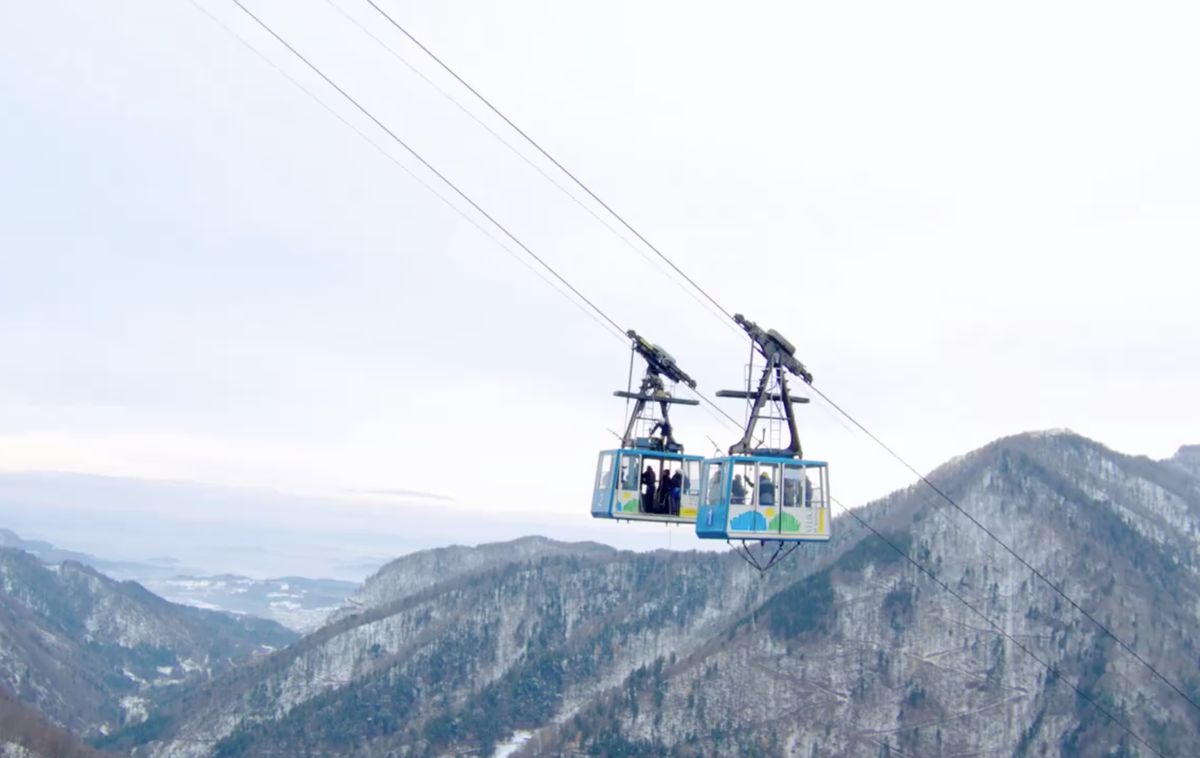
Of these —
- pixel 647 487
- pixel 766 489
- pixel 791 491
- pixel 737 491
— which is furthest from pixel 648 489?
pixel 791 491

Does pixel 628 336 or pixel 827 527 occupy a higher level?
pixel 628 336

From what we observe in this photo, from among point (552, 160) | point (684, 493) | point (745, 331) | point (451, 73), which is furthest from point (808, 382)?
point (451, 73)

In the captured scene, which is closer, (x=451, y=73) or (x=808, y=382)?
(x=451, y=73)

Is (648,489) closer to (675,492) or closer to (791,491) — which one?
(675,492)

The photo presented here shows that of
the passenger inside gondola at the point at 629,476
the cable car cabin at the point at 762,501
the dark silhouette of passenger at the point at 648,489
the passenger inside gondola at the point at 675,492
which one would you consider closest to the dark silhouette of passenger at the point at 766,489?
the cable car cabin at the point at 762,501

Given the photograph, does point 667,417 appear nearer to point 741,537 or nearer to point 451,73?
point 741,537

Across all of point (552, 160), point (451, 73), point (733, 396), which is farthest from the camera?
point (733, 396)

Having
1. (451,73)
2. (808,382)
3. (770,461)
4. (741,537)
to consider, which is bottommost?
(741,537)
